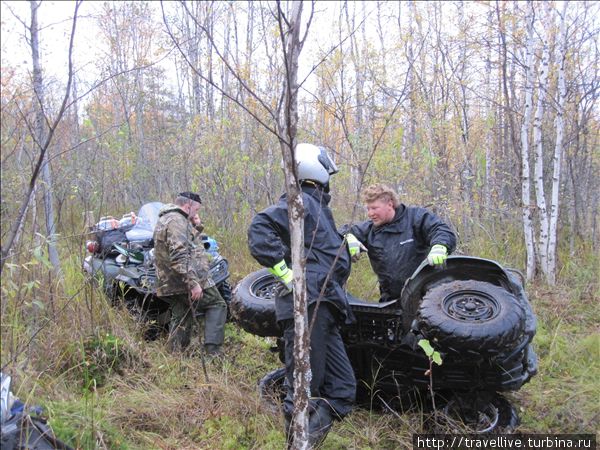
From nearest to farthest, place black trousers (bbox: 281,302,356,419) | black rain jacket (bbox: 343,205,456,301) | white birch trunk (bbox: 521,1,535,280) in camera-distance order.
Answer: black trousers (bbox: 281,302,356,419)
black rain jacket (bbox: 343,205,456,301)
white birch trunk (bbox: 521,1,535,280)

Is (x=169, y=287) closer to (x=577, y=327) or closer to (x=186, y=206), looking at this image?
(x=186, y=206)

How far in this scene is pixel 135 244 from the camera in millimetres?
5363

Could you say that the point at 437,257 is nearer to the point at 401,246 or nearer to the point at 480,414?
the point at 401,246

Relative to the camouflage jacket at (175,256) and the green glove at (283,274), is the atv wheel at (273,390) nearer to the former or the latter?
the green glove at (283,274)

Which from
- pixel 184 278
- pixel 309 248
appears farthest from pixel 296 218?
pixel 184 278

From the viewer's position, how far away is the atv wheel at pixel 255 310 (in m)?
3.61

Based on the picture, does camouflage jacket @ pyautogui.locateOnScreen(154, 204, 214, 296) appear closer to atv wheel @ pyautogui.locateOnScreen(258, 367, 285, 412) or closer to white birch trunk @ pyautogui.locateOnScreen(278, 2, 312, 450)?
atv wheel @ pyautogui.locateOnScreen(258, 367, 285, 412)

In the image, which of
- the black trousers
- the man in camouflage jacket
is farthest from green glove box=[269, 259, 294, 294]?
the man in camouflage jacket

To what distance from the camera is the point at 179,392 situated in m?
3.80

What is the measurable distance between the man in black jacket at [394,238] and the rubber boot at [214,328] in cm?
163

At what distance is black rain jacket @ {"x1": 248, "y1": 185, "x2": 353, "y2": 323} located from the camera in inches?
119

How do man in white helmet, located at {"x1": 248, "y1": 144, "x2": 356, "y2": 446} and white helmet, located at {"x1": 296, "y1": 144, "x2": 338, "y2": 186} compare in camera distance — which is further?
white helmet, located at {"x1": 296, "y1": 144, "x2": 338, "y2": 186}

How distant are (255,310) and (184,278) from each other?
3.94 ft

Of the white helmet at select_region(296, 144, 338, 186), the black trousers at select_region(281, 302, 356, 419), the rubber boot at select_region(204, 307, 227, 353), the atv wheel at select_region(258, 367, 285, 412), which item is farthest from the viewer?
the rubber boot at select_region(204, 307, 227, 353)
